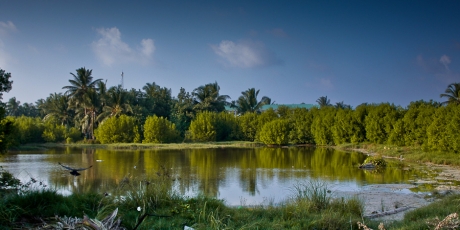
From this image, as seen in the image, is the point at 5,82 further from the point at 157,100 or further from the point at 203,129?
the point at 157,100

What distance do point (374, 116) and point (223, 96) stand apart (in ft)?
92.3

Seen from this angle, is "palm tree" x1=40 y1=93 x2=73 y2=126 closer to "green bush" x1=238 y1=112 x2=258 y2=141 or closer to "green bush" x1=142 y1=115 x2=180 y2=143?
"green bush" x1=142 y1=115 x2=180 y2=143

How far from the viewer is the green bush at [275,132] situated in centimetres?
4894

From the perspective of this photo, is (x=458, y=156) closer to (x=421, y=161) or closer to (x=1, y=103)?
(x=421, y=161)

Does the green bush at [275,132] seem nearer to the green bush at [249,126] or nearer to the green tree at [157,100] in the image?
the green bush at [249,126]

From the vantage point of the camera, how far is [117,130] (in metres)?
47.7

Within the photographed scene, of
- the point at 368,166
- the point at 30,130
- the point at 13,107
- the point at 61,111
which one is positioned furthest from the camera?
the point at 13,107

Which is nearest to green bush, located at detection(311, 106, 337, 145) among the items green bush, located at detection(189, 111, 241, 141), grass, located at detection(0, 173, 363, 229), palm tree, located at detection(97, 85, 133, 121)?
green bush, located at detection(189, 111, 241, 141)

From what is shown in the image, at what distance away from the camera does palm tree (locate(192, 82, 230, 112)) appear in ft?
193

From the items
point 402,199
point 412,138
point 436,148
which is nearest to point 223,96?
point 412,138

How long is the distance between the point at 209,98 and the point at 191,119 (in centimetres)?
433

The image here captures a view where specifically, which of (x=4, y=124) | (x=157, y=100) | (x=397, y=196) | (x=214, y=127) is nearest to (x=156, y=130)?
(x=214, y=127)

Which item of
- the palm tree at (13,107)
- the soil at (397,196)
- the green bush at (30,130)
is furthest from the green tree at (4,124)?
the palm tree at (13,107)

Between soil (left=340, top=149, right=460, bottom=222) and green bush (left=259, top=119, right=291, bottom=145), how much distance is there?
98.9ft
